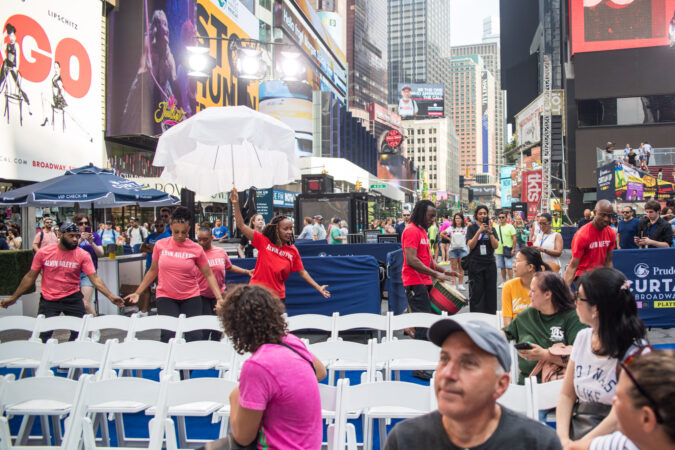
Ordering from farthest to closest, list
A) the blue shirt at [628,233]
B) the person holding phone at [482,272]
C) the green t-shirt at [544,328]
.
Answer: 1. the blue shirt at [628,233]
2. the person holding phone at [482,272]
3. the green t-shirt at [544,328]

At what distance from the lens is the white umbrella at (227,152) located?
6676 mm

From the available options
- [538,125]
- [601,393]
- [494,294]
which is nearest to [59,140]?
[494,294]

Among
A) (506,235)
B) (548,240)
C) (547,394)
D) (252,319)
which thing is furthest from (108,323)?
(506,235)

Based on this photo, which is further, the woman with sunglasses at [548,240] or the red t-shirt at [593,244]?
the woman with sunglasses at [548,240]

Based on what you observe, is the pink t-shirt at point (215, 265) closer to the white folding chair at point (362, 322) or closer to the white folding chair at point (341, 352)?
the white folding chair at point (362, 322)

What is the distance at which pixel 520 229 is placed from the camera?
1775 centimetres

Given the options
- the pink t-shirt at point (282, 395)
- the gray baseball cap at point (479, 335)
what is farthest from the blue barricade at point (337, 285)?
the gray baseball cap at point (479, 335)

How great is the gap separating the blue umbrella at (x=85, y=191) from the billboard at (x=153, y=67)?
1202 cm

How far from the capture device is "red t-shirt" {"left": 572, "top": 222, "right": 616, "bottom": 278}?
6688mm

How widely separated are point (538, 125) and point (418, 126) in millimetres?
117610

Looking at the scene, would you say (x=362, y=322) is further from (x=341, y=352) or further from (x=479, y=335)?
(x=479, y=335)

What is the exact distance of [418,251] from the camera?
6.58m

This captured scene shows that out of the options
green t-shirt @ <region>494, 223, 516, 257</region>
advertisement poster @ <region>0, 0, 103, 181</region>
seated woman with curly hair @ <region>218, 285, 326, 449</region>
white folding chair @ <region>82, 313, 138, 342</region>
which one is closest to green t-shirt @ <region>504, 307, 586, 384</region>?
seated woman with curly hair @ <region>218, 285, 326, 449</region>

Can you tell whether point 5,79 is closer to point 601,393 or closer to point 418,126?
point 601,393
